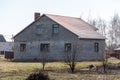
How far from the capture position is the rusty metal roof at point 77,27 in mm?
49125

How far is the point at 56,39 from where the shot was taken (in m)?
50.5

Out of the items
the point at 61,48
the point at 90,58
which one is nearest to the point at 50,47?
the point at 61,48

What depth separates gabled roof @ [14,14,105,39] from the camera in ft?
161

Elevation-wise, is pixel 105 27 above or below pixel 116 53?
above

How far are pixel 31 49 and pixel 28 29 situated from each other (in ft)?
9.81

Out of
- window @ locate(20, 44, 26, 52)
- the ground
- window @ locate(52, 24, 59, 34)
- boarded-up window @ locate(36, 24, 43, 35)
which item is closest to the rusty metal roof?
window @ locate(52, 24, 59, 34)

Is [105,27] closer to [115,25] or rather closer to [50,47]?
[115,25]

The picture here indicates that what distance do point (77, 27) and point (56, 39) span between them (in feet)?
11.6

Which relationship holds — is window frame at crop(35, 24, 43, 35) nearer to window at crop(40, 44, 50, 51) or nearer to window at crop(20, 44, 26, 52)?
window at crop(40, 44, 50, 51)

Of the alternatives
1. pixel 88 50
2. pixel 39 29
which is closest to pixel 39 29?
pixel 39 29

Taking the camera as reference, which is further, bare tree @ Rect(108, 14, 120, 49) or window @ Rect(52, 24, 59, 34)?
Answer: bare tree @ Rect(108, 14, 120, 49)

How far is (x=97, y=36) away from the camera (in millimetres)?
51531

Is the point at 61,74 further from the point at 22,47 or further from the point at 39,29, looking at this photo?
the point at 22,47

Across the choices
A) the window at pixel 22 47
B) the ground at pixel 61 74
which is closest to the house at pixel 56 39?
the window at pixel 22 47
